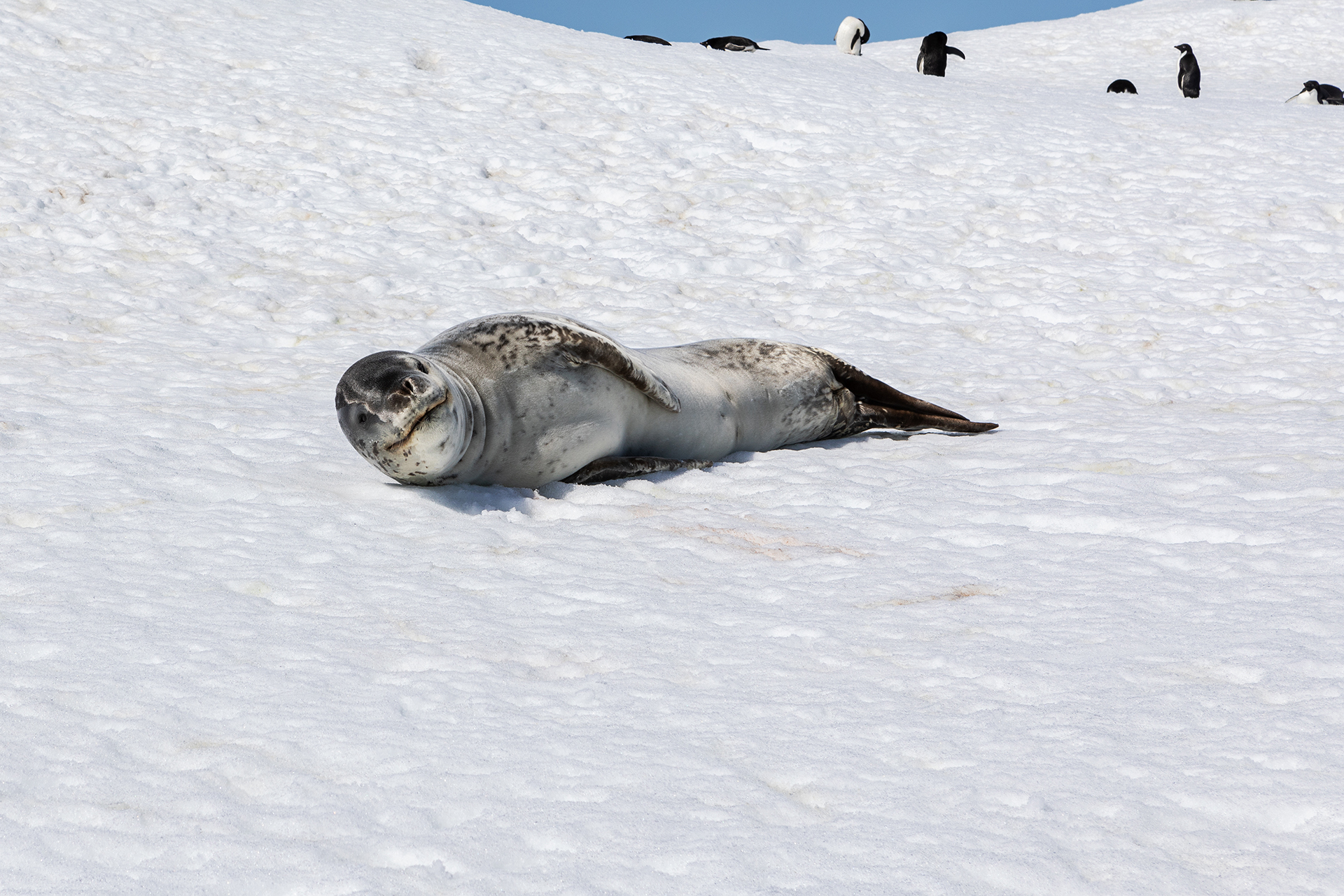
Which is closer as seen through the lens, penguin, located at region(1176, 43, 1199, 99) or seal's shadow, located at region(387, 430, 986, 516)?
seal's shadow, located at region(387, 430, 986, 516)

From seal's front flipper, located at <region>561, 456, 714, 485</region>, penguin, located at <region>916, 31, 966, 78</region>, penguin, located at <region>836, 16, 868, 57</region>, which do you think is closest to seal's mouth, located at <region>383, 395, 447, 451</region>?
seal's front flipper, located at <region>561, 456, 714, 485</region>

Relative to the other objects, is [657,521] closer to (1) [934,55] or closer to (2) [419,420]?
(2) [419,420]

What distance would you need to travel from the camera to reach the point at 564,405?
12.6 feet

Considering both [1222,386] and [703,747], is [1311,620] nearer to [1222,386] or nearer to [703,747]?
[703,747]

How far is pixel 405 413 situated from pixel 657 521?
846mm

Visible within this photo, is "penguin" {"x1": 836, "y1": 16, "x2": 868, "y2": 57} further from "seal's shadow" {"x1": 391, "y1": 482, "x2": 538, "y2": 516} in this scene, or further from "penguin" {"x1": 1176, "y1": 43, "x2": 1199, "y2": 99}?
"seal's shadow" {"x1": 391, "y1": 482, "x2": 538, "y2": 516}

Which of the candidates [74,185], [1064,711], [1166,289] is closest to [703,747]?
[1064,711]

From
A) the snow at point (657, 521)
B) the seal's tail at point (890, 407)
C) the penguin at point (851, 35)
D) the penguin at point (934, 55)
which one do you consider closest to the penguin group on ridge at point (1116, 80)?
the penguin at point (934, 55)

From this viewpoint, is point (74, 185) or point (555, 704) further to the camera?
point (74, 185)

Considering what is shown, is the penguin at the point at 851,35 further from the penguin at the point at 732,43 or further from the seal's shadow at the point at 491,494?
the seal's shadow at the point at 491,494

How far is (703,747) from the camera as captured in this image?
202cm

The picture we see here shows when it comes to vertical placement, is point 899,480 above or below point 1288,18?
below

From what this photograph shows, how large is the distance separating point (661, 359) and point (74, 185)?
5121 millimetres

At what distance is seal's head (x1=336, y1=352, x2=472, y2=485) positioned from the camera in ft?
11.0
